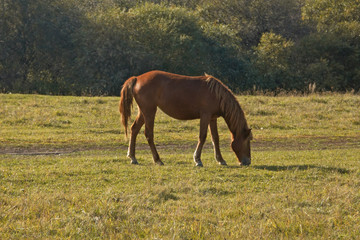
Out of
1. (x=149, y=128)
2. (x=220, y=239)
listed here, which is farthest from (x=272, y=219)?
(x=149, y=128)

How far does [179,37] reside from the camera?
3697 cm

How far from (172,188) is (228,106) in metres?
3.43

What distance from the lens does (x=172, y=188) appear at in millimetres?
8203

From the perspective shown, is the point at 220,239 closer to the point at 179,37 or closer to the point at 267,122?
the point at 267,122

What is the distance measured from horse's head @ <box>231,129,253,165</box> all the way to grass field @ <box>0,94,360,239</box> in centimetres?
24

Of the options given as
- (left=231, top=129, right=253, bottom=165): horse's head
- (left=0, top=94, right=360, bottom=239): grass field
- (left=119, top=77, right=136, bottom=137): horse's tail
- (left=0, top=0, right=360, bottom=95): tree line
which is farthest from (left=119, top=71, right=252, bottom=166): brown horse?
(left=0, top=0, right=360, bottom=95): tree line

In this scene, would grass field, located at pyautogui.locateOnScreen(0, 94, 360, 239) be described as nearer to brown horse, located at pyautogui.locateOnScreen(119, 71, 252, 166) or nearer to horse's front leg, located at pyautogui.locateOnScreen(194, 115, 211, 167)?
horse's front leg, located at pyautogui.locateOnScreen(194, 115, 211, 167)

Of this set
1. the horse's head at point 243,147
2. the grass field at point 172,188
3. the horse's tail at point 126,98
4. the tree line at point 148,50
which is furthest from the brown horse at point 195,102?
the tree line at point 148,50

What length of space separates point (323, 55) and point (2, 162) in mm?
35140

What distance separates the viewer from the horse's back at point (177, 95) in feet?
36.2

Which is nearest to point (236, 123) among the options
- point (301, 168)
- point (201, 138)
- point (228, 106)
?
point (228, 106)

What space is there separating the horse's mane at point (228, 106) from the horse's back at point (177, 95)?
120 millimetres

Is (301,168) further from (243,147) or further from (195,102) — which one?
(195,102)

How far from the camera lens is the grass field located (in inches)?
236
